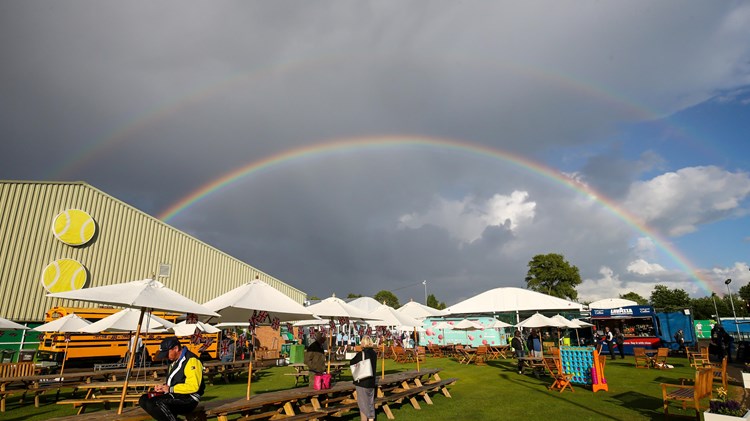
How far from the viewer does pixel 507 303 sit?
89.4 feet

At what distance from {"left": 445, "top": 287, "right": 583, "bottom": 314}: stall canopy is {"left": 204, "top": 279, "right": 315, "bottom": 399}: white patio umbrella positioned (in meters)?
Result: 19.3

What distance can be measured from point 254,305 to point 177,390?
8.53ft

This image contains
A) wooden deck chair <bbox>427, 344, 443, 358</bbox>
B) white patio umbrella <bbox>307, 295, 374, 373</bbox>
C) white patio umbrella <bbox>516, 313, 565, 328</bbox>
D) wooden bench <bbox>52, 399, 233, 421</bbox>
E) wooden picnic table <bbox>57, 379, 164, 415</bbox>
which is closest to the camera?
wooden bench <bbox>52, 399, 233, 421</bbox>

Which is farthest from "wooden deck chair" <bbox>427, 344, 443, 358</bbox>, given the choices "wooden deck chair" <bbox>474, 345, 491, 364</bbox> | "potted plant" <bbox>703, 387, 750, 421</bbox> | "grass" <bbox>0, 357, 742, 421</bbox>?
"potted plant" <bbox>703, 387, 750, 421</bbox>

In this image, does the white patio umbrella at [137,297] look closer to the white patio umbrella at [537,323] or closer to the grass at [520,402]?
the grass at [520,402]

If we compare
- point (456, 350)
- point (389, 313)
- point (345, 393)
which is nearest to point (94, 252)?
point (389, 313)

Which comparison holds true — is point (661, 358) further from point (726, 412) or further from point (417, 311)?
point (417, 311)

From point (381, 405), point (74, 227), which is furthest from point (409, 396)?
point (74, 227)

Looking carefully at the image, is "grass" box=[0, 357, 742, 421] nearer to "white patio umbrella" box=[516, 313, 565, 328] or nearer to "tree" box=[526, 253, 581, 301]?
"white patio umbrella" box=[516, 313, 565, 328]

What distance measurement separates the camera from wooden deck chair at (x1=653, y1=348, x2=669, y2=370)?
18.2m

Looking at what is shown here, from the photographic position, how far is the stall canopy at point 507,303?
26594 mm

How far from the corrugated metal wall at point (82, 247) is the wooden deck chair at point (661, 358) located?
91.9 ft

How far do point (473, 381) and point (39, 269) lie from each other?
2261 centimetres

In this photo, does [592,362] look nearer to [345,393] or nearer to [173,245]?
[345,393]
